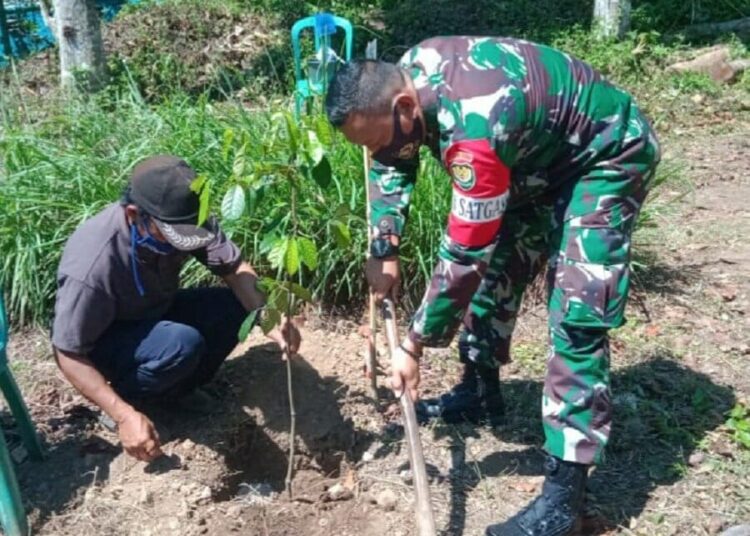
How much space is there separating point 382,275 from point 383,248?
10 cm

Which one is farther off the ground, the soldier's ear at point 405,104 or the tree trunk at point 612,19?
the soldier's ear at point 405,104

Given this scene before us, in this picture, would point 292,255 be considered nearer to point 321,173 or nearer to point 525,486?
point 321,173

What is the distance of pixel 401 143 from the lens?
2.63 meters

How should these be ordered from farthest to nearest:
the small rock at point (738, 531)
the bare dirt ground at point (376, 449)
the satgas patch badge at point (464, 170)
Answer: the bare dirt ground at point (376, 449) < the small rock at point (738, 531) < the satgas patch badge at point (464, 170)

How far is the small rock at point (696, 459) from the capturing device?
3.35 m

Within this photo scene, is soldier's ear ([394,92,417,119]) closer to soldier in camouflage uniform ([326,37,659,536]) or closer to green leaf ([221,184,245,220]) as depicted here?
soldier in camouflage uniform ([326,37,659,536])

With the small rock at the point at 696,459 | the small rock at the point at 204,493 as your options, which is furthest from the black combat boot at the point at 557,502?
the small rock at the point at 204,493

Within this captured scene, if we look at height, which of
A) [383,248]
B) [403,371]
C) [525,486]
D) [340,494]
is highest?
[383,248]

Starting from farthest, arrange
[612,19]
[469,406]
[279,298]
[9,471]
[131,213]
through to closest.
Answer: [612,19] < [469,406] < [131,213] < [279,298] < [9,471]

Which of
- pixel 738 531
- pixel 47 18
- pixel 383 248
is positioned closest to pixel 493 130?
pixel 383 248

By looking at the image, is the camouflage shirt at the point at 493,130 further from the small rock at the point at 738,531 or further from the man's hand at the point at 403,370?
the small rock at the point at 738,531

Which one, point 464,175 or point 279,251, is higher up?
point 464,175

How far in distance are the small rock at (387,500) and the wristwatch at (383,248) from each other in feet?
2.78

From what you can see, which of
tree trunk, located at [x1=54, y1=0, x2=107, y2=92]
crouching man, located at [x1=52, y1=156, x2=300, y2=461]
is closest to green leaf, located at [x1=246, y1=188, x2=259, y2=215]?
crouching man, located at [x1=52, y1=156, x2=300, y2=461]
